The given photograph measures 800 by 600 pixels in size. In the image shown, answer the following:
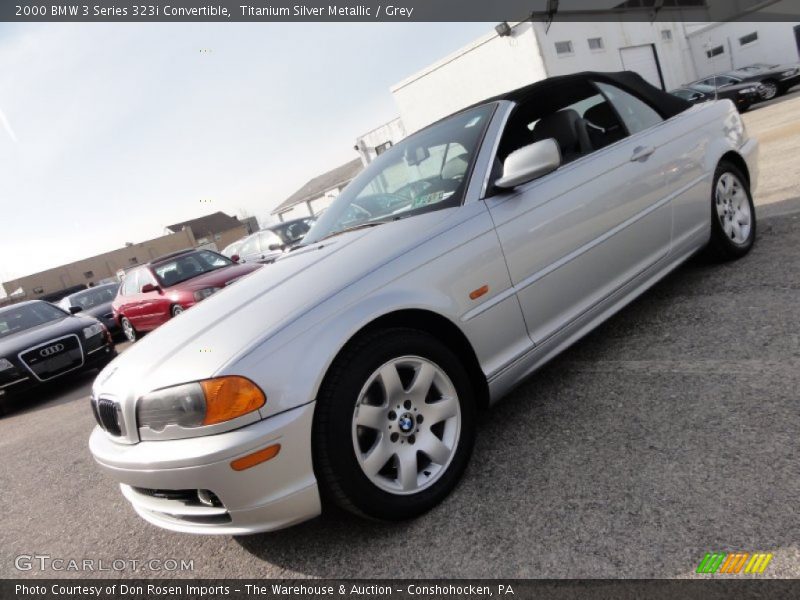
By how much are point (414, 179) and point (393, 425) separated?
4.83 ft

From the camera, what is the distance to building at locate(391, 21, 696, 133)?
68.7 feet

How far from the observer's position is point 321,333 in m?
1.94

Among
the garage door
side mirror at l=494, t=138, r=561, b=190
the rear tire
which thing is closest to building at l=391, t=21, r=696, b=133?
the garage door

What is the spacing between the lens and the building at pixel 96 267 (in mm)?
63719

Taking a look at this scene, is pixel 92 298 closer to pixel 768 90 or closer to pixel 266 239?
pixel 266 239

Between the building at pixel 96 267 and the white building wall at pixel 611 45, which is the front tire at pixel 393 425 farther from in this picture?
the building at pixel 96 267

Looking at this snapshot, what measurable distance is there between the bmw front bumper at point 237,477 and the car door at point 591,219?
122cm

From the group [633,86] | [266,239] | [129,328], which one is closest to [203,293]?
[129,328]

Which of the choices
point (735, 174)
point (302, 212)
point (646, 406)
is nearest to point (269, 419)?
point (646, 406)

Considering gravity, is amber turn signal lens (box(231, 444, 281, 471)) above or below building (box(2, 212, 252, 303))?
below

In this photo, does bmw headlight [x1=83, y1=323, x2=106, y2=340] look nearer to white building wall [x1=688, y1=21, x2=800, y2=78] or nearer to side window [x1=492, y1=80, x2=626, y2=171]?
side window [x1=492, y1=80, x2=626, y2=171]

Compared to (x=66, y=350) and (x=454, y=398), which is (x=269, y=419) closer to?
(x=454, y=398)

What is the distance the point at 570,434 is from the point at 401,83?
26613mm

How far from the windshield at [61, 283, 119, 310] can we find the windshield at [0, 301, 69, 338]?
4702 millimetres
